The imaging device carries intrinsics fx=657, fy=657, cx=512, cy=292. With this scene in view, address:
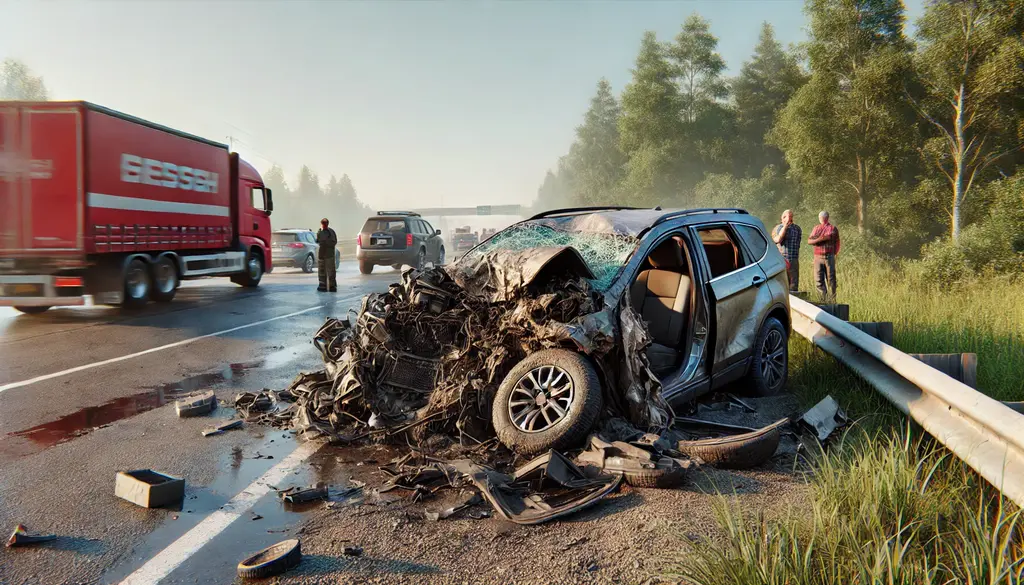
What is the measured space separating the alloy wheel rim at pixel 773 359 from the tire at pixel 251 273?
1483 centimetres

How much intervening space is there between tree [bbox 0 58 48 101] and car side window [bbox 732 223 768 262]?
80.9 meters

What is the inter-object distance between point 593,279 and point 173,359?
5884 millimetres

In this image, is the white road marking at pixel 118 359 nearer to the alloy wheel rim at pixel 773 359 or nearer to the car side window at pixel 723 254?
the car side window at pixel 723 254

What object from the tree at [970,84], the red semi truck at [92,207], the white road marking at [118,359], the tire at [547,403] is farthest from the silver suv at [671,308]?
the tree at [970,84]

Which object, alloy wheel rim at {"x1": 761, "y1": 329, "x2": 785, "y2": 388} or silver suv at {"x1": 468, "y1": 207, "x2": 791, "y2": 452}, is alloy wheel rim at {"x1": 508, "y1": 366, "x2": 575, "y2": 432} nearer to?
silver suv at {"x1": 468, "y1": 207, "x2": 791, "y2": 452}

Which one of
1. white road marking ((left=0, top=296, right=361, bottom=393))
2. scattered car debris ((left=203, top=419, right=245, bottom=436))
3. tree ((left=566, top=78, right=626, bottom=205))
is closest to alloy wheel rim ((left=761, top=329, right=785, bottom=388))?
scattered car debris ((left=203, top=419, right=245, bottom=436))

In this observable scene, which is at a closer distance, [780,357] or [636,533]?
Answer: [636,533]

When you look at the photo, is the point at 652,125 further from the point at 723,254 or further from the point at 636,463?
the point at 636,463

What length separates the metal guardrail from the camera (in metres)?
2.94

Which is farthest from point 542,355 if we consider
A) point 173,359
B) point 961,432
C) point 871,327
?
point 173,359

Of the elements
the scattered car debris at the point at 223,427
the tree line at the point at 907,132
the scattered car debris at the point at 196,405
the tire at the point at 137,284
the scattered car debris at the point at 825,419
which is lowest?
the scattered car debris at the point at 223,427

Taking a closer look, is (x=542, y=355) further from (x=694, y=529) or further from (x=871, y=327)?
(x=871, y=327)

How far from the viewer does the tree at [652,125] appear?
2279 inches

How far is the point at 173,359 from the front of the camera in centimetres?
803
